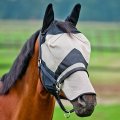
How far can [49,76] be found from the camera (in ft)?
14.2

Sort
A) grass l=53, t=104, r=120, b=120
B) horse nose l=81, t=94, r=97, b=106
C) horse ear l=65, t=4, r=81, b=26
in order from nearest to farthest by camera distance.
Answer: horse nose l=81, t=94, r=97, b=106 → horse ear l=65, t=4, r=81, b=26 → grass l=53, t=104, r=120, b=120

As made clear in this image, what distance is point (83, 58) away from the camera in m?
4.20

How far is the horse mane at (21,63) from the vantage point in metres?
4.55

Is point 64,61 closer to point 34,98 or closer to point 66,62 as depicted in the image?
point 66,62

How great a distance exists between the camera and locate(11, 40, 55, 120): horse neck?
451 cm

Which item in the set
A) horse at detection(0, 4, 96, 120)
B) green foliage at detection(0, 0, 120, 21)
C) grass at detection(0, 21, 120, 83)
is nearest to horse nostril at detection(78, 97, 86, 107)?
horse at detection(0, 4, 96, 120)

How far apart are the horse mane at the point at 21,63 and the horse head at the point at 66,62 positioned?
0.15 m

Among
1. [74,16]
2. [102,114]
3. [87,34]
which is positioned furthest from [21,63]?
[87,34]

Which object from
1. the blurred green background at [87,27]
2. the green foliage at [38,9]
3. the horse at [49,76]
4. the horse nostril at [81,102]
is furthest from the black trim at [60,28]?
the green foliage at [38,9]

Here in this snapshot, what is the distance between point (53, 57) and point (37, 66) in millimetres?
288

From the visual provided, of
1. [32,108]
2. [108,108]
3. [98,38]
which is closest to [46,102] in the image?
[32,108]

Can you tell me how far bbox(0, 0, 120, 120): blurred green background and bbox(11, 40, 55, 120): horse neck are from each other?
16149 millimetres

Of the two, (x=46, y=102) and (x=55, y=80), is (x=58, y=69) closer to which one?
(x=55, y=80)

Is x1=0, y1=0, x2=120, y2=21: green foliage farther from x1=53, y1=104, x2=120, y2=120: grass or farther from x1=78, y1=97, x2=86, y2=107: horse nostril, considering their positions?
x1=78, y1=97, x2=86, y2=107: horse nostril
